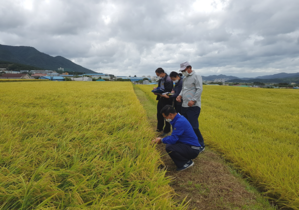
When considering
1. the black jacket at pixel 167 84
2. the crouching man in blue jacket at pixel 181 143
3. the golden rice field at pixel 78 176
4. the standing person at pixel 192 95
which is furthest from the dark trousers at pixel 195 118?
the golden rice field at pixel 78 176

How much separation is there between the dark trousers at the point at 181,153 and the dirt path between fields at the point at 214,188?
0.17m

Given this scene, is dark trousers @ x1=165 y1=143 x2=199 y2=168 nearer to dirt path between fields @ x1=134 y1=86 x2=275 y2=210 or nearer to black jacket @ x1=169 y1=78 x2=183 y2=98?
dirt path between fields @ x1=134 y1=86 x2=275 y2=210

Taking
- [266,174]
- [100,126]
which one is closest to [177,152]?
[266,174]

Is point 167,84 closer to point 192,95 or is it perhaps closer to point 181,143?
point 192,95

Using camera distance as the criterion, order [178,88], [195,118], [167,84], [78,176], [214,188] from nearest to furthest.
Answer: [78,176]
[214,188]
[195,118]
[178,88]
[167,84]

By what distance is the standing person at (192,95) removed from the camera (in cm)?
316

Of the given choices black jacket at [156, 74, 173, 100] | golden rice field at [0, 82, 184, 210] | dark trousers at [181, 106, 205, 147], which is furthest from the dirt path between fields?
black jacket at [156, 74, 173, 100]

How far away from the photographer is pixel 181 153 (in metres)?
2.46

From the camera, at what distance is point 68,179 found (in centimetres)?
134

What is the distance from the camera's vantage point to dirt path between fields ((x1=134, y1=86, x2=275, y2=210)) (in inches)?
70.3

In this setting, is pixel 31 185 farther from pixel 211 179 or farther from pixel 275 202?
pixel 275 202

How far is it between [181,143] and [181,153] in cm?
19

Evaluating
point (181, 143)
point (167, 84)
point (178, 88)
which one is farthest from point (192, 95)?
point (181, 143)

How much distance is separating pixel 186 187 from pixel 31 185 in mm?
1819
